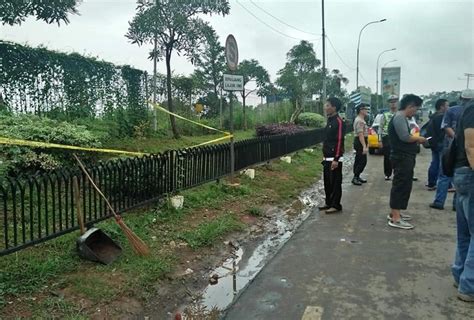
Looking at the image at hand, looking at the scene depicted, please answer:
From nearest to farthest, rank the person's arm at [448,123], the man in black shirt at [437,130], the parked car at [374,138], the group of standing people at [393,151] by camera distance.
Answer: the group of standing people at [393,151]
the person's arm at [448,123]
the man in black shirt at [437,130]
the parked car at [374,138]

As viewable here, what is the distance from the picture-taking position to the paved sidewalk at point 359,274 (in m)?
3.39

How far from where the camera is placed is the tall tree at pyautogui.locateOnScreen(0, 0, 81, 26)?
738 centimetres

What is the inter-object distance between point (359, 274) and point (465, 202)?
1.22m

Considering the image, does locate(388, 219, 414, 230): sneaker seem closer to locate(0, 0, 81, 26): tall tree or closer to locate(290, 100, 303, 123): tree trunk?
locate(0, 0, 81, 26): tall tree

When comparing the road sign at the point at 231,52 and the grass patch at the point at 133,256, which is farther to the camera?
the road sign at the point at 231,52

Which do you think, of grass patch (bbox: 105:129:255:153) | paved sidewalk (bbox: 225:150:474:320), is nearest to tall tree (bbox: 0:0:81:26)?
grass patch (bbox: 105:129:255:153)

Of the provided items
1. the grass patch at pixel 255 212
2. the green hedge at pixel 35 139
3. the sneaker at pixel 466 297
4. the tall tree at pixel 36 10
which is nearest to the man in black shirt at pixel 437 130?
the grass patch at pixel 255 212

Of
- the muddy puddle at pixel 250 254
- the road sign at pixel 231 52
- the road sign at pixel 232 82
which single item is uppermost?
the road sign at pixel 231 52

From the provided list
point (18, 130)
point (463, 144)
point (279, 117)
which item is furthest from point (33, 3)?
point (279, 117)

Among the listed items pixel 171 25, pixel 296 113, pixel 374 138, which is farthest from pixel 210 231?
pixel 296 113

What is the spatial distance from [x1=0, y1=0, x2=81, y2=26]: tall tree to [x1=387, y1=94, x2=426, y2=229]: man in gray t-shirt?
6.33 m

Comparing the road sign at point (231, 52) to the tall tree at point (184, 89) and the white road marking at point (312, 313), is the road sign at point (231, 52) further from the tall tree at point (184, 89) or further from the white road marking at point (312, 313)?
the tall tree at point (184, 89)

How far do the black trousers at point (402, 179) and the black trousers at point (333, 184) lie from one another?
102 centimetres

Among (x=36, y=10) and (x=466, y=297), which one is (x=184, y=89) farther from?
(x=466, y=297)
